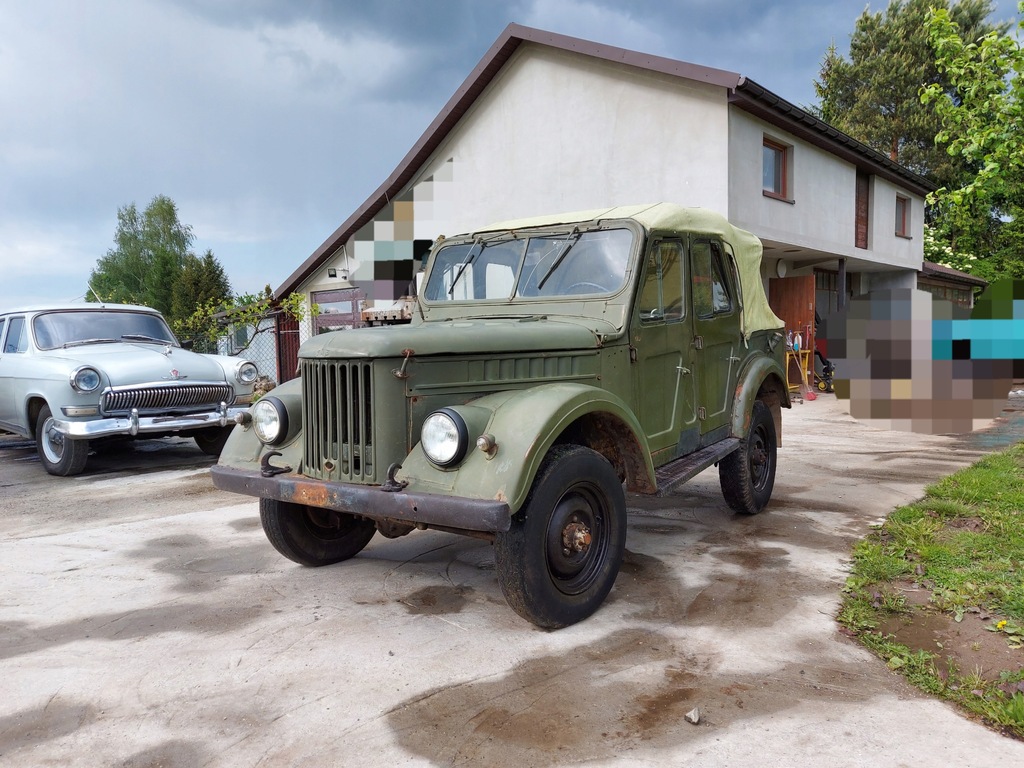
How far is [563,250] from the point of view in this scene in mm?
4410

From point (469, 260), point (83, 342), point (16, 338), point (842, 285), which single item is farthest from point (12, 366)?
point (842, 285)

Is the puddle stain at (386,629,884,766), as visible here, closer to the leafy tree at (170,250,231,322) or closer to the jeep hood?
the jeep hood

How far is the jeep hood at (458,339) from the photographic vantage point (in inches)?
130

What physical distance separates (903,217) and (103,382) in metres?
18.2

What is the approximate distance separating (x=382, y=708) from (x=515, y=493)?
94cm

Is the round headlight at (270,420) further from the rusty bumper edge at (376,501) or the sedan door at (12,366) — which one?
the sedan door at (12,366)

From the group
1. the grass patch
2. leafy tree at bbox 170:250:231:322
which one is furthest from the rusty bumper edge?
leafy tree at bbox 170:250:231:322

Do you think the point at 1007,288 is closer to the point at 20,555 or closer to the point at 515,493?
the point at 515,493

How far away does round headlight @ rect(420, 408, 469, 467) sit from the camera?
3131 millimetres

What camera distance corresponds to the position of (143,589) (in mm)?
4129

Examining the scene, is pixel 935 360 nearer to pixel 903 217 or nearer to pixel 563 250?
pixel 563 250

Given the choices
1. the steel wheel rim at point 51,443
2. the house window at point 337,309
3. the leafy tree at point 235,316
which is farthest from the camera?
the house window at point 337,309

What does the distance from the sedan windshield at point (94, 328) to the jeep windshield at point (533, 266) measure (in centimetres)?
529

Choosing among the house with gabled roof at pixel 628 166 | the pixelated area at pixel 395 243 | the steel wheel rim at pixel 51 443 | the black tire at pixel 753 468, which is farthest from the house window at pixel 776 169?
the steel wheel rim at pixel 51 443
